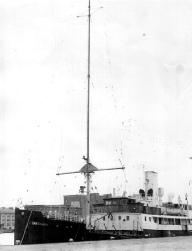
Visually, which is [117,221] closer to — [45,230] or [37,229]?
[45,230]

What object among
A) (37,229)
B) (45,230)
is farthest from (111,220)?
(37,229)

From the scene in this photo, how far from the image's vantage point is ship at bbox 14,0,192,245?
33.9 metres

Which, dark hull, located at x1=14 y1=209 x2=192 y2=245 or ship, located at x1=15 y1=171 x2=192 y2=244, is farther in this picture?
ship, located at x1=15 y1=171 x2=192 y2=244

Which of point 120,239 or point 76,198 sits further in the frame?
point 76,198

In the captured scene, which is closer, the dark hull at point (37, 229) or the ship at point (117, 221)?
the dark hull at point (37, 229)

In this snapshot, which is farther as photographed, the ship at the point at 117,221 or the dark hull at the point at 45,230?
the ship at the point at 117,221

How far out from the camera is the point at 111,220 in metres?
39.7

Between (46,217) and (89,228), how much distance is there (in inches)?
182

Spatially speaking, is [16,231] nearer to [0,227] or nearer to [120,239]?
[120,239]

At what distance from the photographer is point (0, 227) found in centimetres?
14225

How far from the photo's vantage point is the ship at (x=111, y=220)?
33906 mm

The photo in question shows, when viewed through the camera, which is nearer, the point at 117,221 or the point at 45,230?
the point at 45,230

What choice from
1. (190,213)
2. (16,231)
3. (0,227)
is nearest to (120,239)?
(16,231)

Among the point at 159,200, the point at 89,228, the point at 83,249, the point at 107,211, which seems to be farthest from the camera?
the point at 159,200
